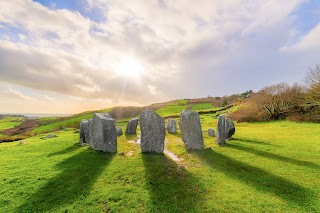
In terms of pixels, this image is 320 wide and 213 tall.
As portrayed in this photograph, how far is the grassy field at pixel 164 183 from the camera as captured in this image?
886 centimetres

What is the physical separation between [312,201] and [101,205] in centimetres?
962

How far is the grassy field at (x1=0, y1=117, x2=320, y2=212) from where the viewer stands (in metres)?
8.86

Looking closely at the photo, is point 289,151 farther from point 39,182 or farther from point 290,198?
point 39,182

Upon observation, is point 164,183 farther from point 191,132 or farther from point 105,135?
point 105,135

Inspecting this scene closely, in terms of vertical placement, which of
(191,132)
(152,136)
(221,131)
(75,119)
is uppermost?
(75,119)

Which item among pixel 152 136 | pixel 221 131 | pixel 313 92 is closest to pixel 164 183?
pixel 152 136

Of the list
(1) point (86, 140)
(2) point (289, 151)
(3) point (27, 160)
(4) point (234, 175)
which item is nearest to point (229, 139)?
(2) point (289, 151)

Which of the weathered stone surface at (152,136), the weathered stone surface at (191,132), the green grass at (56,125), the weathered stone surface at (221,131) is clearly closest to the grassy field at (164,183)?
the weathered stone surface at (152,136)

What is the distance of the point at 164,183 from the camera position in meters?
10.7

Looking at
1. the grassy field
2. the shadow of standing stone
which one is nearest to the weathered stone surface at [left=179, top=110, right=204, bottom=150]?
the grassy field

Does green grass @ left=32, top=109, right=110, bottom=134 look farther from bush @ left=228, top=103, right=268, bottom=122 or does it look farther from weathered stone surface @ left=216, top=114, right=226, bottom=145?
weathered stone surface @ left=216, top=114, right=226, bottom=145

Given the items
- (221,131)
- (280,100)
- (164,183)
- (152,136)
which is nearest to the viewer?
(164,183)

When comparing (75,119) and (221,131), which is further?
(75,119)

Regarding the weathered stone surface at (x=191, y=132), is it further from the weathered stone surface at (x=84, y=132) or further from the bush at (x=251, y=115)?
the bush at (x=251, y=115)
